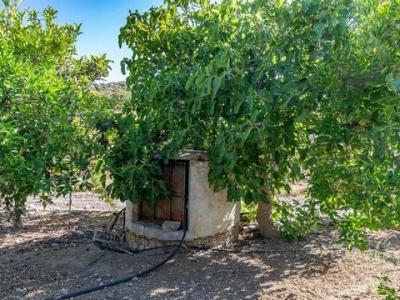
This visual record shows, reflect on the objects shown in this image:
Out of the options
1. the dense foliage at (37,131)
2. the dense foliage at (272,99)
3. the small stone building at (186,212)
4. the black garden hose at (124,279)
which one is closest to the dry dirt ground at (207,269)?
the black garden hose at (124,279)

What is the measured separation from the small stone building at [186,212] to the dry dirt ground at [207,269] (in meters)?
0.21

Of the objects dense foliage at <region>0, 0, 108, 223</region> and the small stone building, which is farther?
the small stone building

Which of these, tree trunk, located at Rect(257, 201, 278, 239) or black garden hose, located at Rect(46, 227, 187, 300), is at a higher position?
tree trunk, located at Rect(257, 201, 278, 239)

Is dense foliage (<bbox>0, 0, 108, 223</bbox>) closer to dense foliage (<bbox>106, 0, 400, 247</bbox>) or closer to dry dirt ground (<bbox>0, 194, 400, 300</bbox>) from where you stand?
dense foliage (<bbox>106, 0, 400, 247</bbox>)

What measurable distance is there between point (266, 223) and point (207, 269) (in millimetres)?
1450

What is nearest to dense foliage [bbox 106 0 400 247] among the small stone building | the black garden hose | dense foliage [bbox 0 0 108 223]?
the small stone building

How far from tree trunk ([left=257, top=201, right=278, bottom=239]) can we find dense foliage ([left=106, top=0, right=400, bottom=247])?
17.2 inches

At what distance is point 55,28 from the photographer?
→ 5.59 meters

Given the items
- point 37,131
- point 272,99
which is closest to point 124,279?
point 37,131

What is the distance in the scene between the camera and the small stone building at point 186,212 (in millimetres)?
5375

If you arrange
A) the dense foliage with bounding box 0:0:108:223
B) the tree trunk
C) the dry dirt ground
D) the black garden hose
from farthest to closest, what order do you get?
1. the tree trunk
2. the dry dirt ground
3. the black garden hose
4. the dense foliage with bounding box 0:0:108:223

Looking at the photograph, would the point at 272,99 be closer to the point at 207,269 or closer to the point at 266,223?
the point at 207,269

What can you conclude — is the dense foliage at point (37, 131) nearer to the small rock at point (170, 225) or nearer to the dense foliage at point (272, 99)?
the dense foliage at point (272, 99)

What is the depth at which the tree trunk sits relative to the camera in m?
6.04
